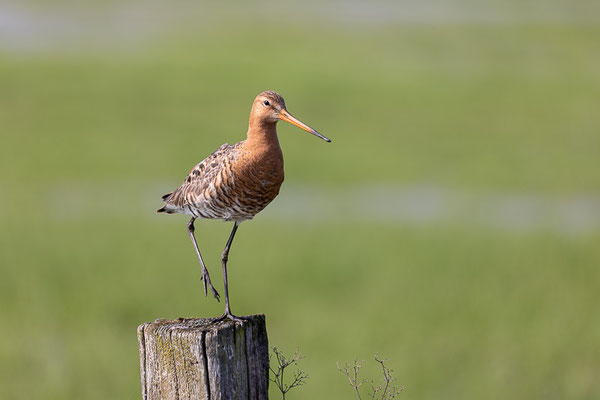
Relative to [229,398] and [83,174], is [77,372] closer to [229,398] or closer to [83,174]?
[229,398]

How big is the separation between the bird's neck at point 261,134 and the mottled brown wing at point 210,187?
0.15 meters

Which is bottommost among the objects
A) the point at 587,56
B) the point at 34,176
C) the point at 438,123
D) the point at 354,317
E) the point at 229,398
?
the point at 229,398

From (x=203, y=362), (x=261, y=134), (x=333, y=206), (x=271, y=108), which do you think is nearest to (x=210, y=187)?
(x=261, y=134)

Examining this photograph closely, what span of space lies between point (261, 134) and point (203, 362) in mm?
1179

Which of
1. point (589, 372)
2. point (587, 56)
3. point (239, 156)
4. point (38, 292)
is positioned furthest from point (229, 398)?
point (587, 56)

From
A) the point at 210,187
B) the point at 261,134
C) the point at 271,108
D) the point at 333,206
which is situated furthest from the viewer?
the point at 333,206

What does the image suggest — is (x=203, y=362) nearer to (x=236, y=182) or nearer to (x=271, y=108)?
(x=236, y=182)

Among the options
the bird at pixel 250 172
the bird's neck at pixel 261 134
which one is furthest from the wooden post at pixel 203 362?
the bird's neck at pixel 261 134

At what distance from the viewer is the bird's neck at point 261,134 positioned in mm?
4410

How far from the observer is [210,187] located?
15.1 ft

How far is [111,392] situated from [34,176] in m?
11.3

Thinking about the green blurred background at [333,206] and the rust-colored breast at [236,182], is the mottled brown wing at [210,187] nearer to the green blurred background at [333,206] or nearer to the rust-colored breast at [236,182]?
the rust-colored breast at [236,182]

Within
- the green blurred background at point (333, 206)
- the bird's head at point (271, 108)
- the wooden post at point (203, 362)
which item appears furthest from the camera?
the green blurred background at point (333, 206)

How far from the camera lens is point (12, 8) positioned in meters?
56.5
